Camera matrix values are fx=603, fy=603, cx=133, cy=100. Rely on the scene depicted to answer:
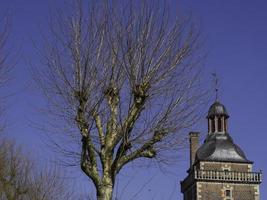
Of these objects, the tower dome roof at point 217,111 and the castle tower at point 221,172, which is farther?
the tower dome roof at point 217,111

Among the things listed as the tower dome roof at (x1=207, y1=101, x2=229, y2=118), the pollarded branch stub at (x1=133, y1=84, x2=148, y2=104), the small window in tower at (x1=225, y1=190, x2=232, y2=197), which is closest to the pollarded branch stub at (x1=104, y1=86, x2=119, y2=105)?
the pollarded branch stub at (x1=133, y1=84, x2=148, y2=104)

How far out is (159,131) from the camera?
36.1 feet

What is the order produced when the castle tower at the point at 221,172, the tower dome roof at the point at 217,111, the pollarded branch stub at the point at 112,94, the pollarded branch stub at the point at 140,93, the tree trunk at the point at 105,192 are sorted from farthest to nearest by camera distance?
1. the tower dome roof at the point at 217,111
2. the castle tower at the point at 221,172
3. the pollarded branch stub at the point at 112,94
4. the pollarded branch stub at the point at 140,93
5. the tree trunk at the point at 105,192

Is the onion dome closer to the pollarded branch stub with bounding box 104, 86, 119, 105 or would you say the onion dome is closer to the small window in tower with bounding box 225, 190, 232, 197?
the small window in tower with bounding box 225, 190, 232, 197

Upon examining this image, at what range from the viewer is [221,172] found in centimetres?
4488

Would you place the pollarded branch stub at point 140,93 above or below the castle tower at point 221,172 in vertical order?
below

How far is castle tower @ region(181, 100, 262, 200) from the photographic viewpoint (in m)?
44.5

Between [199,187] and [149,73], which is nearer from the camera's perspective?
[149,73]

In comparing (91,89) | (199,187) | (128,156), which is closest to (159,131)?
(128,156)

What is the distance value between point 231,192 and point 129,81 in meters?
35.4

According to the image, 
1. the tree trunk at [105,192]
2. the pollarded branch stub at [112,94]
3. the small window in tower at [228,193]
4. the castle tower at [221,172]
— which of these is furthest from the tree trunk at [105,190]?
the small window in tower at [228,193]

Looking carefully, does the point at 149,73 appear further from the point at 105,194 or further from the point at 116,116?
the point at 105,194

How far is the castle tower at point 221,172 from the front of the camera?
44.5 meters

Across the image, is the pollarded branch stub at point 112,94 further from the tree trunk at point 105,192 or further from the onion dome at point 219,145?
the onion dome at point 219,145
